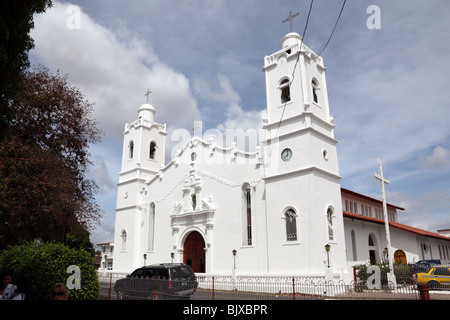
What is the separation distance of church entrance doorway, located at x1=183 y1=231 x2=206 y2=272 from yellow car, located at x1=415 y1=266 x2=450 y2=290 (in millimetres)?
13996

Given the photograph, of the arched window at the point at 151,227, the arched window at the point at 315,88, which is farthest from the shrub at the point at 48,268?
the arched window at the point at 315,88

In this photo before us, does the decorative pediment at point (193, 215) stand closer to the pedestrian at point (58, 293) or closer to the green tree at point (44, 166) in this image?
the green tree at point (44, 166)

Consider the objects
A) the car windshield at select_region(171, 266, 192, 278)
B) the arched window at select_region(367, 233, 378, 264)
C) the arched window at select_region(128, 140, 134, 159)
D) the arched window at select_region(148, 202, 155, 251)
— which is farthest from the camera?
the arched window at select_region(128, 140, 134, 159)

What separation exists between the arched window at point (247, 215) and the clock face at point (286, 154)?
10.8ft

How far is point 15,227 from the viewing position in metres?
13.0

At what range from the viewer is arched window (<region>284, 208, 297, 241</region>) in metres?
19.6

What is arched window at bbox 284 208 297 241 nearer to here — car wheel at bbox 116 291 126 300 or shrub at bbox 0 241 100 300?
car wheel at bbox 116 291 126 300

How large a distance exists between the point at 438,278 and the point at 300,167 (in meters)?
9.50

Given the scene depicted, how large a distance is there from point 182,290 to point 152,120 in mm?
21592

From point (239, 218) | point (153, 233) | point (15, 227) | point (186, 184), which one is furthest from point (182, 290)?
point (153, 233)

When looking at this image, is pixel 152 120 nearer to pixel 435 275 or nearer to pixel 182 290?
pixel 182 290

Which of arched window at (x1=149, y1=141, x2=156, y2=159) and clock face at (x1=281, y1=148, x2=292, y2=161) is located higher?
arched window at (x1=149, y1=141, x2=156, y2=159)

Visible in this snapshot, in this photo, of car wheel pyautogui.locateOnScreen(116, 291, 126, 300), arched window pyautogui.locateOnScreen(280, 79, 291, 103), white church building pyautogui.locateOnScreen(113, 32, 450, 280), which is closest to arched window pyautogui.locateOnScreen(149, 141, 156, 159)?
white church building pyautogui.locateOnScreen(113, 32, 450, 280)

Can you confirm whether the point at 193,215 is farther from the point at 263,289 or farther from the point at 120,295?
the point at 120,295
